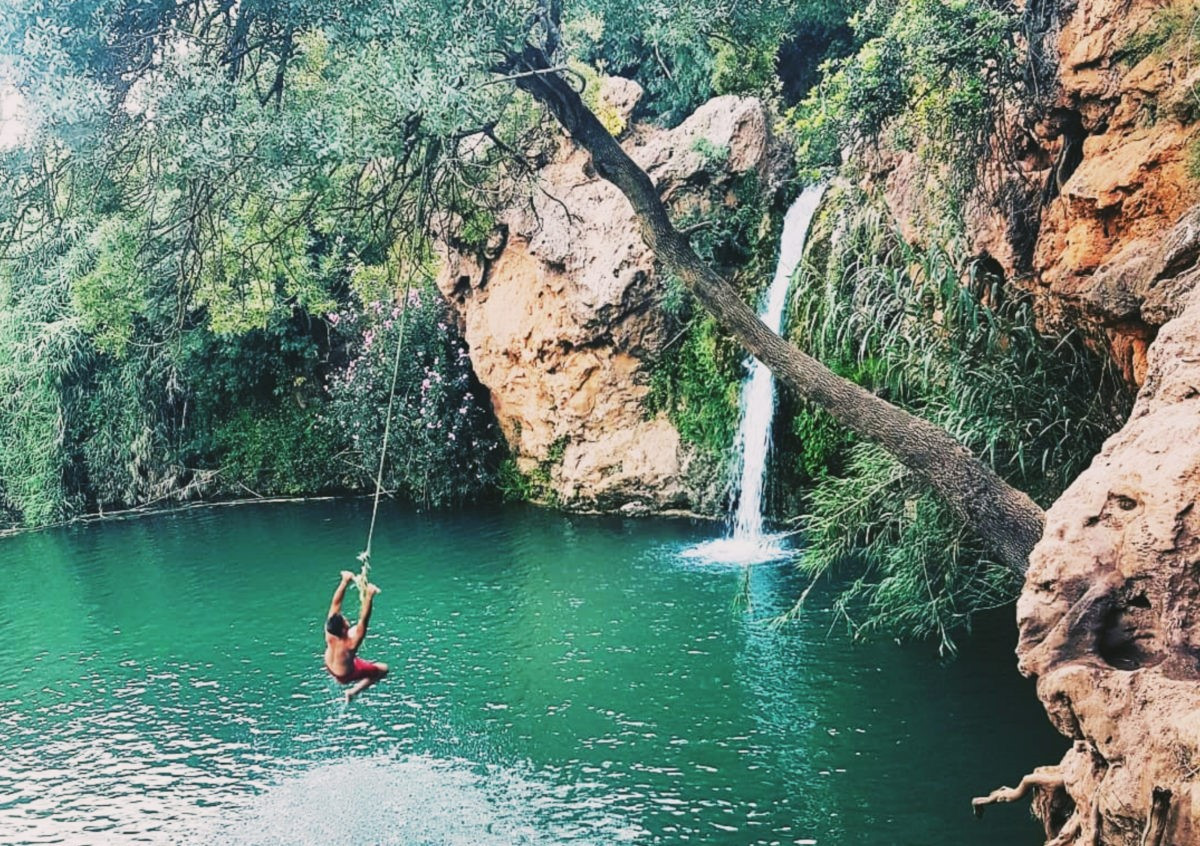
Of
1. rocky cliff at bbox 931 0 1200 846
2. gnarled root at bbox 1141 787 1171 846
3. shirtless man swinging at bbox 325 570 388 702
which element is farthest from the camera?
shirtless man swinging at bbox 325 570 388 702

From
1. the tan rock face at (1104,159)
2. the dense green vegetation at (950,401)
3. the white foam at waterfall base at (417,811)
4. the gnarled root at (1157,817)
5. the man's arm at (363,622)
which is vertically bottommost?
the white foam at waterfall base at (417,811)

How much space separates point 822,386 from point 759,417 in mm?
6812

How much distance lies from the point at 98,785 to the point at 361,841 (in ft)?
8.65

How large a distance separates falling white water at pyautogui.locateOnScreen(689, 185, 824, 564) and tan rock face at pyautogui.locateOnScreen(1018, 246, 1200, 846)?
29.3ft

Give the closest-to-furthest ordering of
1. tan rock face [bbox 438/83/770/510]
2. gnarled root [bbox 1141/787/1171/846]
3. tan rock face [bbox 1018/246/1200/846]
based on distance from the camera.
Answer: gnarled root [bbox 1141/787/1171/846] < tan rock face [bbox 1018/246/1200/846] < tan rock face [bbox 438/83/770/510]

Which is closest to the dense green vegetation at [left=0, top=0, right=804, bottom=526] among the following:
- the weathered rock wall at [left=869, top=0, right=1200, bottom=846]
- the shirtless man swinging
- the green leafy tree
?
the green leafy tree

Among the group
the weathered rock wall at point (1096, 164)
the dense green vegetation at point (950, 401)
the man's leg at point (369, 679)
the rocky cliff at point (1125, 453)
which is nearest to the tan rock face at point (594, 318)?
the dense green vegetation at point (950, 401)

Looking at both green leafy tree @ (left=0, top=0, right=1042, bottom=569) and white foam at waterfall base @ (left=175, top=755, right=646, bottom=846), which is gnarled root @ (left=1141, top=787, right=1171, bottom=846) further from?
white foam at waterfall base @ (left=175, top=755, right=646, bottom=846)

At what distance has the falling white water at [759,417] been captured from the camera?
14.0 m

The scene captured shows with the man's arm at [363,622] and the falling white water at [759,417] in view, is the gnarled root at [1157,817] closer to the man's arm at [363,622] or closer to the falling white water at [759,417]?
the man's arm at [363,622]

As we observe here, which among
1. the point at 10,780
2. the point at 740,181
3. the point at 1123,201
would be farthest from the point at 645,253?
the point at 10,780

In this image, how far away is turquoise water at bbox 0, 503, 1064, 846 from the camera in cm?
709

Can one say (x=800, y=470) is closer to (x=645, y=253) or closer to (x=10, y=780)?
(x=645, y=253)

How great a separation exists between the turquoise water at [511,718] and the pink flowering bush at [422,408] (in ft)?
12.9
